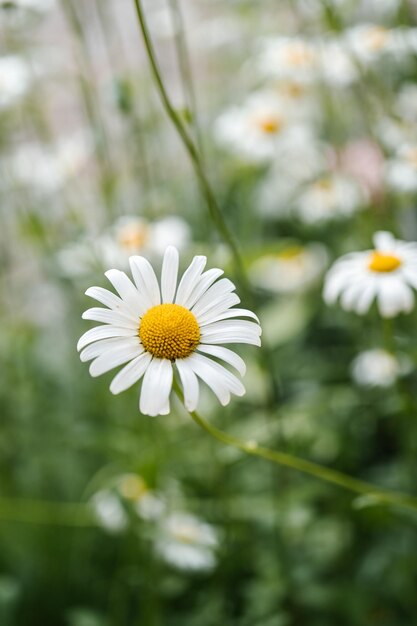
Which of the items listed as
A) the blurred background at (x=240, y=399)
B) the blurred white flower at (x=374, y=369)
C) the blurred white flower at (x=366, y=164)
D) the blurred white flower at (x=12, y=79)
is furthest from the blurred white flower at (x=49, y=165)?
the blurred white flower at (x=374, y=369)

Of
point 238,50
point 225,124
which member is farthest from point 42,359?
point 238,50

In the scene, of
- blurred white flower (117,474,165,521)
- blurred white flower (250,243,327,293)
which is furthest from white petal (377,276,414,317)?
blurred white flower (250,243,327,293)

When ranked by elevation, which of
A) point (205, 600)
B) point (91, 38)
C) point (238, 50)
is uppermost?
point (91, 38)

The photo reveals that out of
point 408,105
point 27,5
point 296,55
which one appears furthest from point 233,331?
point 296,55

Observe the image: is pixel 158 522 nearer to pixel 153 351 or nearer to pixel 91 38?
pixel 153 351

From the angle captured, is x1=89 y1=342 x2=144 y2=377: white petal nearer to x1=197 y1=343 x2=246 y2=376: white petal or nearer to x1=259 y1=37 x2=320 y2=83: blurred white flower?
x1=197 y1=343 x2=246 y2=376: white petal

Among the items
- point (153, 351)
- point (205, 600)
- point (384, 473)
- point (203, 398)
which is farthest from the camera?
point (203, 398)

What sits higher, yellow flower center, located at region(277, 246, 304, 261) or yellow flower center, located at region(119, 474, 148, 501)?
yellow flower center, located at region(277, 246, 304, 261)

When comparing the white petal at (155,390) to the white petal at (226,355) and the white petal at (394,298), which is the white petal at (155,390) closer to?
the white petal at (226,355)
